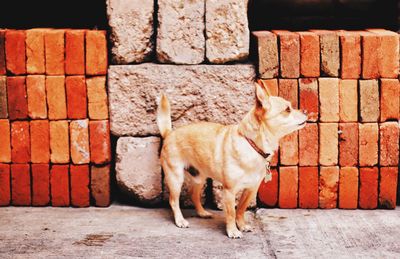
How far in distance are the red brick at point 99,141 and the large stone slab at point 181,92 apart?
9 cm

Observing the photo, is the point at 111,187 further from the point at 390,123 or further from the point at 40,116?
the point at 390,123

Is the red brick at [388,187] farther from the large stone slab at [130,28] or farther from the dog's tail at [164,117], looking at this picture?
the large stone slab at [130,28]

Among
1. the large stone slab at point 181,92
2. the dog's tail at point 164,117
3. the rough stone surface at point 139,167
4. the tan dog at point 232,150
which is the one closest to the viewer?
the tan dog at point 232,150

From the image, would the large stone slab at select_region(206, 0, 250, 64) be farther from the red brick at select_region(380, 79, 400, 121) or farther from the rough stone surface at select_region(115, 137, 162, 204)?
the red brick at select_region(380, 79, 400, 121)

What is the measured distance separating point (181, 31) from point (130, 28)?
1.42ft

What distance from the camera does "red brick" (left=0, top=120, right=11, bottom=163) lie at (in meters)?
5.27

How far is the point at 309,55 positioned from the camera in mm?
5098

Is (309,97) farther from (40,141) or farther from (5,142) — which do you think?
(5,142)

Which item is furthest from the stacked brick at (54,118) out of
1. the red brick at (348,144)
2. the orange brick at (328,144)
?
the red brick at (348,144)

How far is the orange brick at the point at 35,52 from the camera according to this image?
5180mm

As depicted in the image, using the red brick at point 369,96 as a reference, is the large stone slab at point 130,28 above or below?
above

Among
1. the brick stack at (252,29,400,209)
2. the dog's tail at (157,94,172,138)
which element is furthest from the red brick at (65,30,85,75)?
the brick stack at (252,29,400,209)

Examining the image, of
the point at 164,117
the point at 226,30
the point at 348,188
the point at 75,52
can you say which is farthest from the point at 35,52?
the point at 348,188

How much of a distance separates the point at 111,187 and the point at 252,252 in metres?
1.75
